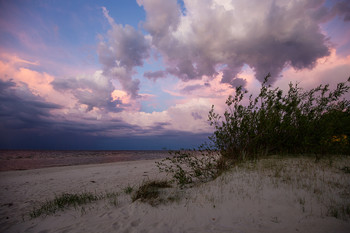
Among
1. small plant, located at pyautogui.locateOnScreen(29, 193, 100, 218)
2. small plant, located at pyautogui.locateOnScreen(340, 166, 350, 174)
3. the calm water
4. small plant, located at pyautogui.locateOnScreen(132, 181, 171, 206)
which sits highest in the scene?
small plant, located at pyautogui.locateOnScreen(340, 166, 350, 174)

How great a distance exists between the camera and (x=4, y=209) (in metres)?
6.45

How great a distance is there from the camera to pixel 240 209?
4.14m

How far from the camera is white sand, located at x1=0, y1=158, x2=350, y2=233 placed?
3.51 m

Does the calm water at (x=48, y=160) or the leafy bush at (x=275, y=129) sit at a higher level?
the leafy bush at (x=275, y=129)

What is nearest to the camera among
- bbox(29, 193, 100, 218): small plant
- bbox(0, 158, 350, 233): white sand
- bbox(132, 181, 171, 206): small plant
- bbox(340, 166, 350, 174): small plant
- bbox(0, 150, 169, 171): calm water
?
bbox(0, 158, 350, 233): white sand

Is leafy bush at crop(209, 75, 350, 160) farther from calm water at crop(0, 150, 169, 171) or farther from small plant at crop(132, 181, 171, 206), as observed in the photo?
calm water at crop(0, 150, 169, 171)

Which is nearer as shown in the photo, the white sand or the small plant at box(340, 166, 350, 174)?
the white sand

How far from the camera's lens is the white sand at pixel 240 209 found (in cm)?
351

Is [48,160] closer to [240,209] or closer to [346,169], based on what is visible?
[240,209]

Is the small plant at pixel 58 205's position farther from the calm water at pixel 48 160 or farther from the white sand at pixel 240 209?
the calm water at pixel 48 160

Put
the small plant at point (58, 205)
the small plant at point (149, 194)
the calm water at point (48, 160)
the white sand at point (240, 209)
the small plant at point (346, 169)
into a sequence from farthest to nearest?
the calm water at point (48, 160) < the small plant at point (58, 205) < the small plant at point (346, 169) < the small plant at point (149, 194) < the white sand at point (240, 209)

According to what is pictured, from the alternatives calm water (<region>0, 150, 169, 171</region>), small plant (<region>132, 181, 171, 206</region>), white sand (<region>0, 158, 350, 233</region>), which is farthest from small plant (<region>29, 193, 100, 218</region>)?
calm water (<region>0, 150, 169, 171</region>)

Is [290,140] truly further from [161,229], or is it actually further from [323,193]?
[161,229]

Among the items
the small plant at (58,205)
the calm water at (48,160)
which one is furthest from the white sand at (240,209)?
the calm water at (48,160)
